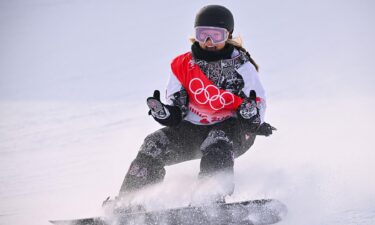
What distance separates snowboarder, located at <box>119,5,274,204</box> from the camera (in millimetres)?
4547

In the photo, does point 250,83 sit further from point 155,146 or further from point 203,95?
point 155,146

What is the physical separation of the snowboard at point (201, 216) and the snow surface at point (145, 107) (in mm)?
361

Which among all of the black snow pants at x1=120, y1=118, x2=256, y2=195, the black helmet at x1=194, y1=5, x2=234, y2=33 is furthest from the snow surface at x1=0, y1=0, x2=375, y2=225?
the black helmet at x1=194, y1=5, x2=234, y2=33

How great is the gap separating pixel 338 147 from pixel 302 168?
3.77 ft

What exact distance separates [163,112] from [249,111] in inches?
24.7

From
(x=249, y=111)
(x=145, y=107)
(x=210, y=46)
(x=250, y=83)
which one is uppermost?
(x=210, y=46)

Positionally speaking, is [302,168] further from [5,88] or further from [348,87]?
[5,88]

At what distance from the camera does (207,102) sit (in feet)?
15.6

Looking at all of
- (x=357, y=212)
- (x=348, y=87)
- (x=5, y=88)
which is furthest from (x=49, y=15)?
(x=357, y=212)

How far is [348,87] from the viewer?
30.5 feet

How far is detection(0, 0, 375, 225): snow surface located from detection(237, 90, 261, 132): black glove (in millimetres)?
588

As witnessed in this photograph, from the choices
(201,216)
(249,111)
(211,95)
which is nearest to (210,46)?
(211,95)

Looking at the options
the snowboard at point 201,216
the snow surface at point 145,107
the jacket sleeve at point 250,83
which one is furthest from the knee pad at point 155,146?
the jacket sleeve at point 250,83

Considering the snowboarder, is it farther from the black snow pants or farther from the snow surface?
the snow surface
